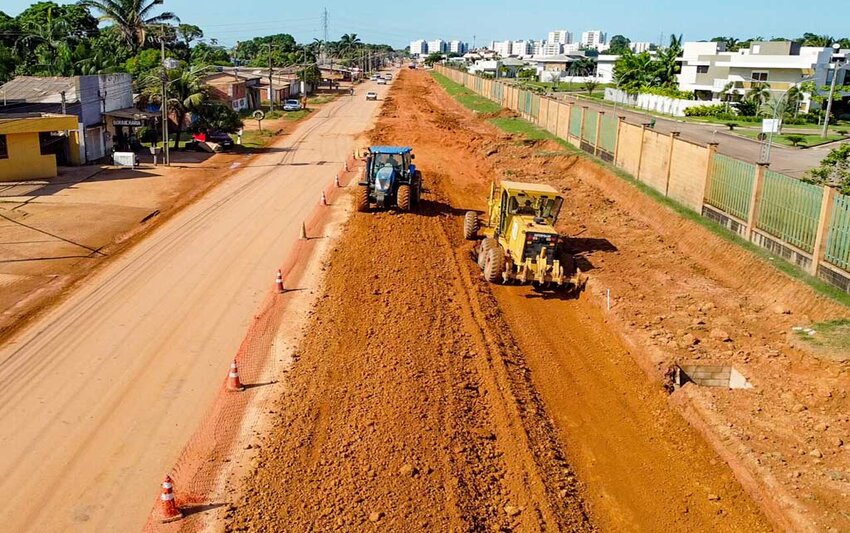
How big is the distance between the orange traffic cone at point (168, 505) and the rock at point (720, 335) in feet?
34.0

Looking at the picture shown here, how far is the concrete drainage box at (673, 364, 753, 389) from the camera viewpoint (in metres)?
13.4

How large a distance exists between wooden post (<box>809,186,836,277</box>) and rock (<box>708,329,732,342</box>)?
3.37 metres

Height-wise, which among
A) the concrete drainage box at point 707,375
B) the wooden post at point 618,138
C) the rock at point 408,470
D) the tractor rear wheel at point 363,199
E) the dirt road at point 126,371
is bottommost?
the dirt road at point 126,371

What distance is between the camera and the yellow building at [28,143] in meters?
31.5

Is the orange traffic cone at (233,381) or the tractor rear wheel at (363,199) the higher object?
the tractor rear wheel at (363,199)

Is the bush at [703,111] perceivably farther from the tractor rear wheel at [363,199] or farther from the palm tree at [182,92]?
the tractor rear wheel at [363,199]

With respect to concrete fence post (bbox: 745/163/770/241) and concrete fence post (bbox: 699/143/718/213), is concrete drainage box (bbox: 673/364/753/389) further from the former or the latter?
concrete fence post (bbox: 699/143/718/213)

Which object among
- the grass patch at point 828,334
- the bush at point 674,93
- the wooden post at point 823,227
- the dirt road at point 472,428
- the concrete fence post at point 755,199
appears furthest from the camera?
the bush at point 674,93

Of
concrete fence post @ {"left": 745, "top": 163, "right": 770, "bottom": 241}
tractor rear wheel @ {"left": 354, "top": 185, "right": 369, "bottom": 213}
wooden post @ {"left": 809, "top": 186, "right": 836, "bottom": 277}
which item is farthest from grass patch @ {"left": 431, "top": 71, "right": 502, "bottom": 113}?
wooden post @ {"left": 809, "top": 186, "right": 836, "bottom": 277}

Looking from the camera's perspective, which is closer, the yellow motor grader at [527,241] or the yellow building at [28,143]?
the yellow motor grader at [527,241]

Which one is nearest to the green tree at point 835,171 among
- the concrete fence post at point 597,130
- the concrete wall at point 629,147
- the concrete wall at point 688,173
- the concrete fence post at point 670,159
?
the concrete wall at point 688,173

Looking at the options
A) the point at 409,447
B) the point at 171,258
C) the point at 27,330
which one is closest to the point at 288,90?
the point at 171,258

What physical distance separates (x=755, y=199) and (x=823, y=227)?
329cm

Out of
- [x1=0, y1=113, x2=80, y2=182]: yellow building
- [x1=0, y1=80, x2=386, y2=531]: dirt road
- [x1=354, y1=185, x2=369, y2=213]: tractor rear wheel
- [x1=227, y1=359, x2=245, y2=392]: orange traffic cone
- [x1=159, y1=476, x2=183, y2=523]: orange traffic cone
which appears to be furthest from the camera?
[x1=0, y1=113, x2=80, y2=182]: yellow building
